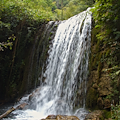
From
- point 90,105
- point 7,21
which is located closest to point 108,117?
point 90,105

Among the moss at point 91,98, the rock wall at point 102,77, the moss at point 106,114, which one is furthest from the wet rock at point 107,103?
the moss at point 91,98

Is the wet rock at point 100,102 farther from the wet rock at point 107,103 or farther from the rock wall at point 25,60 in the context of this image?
the rock wall at point 25,60

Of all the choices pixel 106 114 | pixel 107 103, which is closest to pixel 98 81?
pixel 107 103

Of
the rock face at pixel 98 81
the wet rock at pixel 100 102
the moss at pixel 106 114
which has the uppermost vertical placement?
the rock face at pixel 98 81

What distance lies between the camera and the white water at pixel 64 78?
538 centimetres

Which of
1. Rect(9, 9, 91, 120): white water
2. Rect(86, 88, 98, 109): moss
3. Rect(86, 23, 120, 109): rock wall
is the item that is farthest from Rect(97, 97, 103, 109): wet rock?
Rect(9, 9, 91, 120): white water

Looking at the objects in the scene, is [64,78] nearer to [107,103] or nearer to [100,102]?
[100,102]

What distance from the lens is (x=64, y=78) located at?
6305mm

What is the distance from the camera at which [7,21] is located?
376 inches

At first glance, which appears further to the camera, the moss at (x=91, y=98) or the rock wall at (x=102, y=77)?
the moss at (x=91, y=98)

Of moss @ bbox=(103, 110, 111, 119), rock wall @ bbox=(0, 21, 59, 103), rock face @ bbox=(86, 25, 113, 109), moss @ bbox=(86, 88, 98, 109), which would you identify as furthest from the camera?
rock wall @ bbox=(0, 21, 59, 103)

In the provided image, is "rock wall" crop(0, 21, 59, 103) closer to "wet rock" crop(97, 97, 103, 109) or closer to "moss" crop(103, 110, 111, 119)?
"wet rock" crop(97, 97, 103, 109)

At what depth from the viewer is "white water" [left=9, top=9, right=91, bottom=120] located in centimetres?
538

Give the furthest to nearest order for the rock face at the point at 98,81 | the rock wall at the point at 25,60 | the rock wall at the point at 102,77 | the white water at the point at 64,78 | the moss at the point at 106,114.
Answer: the rock wall at the point at 25,60 → the white water at the point at 64,78 → the rock face at the point at 98,81 → the rock wall at the point at 102,77 → the moss at the point at 106,114
